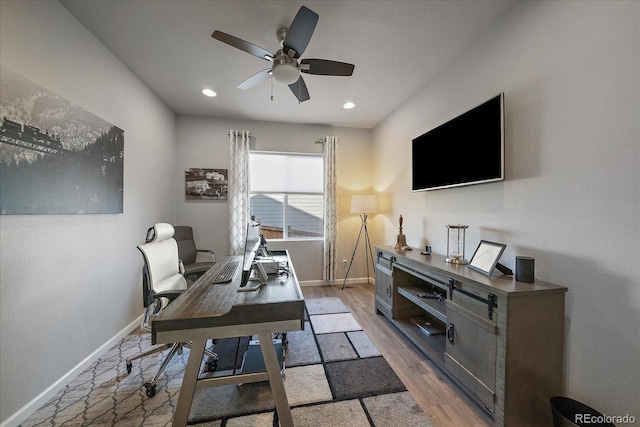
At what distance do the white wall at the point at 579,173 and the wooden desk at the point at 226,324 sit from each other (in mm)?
1616

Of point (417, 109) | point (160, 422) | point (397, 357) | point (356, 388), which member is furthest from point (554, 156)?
point (160, 422)

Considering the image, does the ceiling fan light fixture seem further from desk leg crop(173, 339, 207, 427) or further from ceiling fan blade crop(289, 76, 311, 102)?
desk leg crop(173, 339, 207, 427)

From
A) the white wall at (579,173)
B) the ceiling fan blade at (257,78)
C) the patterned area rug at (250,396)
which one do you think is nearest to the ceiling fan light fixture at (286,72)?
the ceiling fan blade at (257,78)

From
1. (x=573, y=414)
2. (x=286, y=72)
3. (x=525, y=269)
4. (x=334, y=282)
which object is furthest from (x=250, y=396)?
(x=334, y=282)

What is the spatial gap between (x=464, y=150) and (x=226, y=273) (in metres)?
2.34

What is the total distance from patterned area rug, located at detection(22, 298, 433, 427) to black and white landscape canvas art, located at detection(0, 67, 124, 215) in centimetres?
131

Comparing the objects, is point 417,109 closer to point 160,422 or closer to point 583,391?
point 583,391

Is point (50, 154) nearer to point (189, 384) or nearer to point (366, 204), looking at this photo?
point (189, 384)

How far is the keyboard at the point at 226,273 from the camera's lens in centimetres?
171

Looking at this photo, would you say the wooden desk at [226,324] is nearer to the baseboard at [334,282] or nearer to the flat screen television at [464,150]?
the flat screen television at [464,150]

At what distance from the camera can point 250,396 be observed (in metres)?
1.64

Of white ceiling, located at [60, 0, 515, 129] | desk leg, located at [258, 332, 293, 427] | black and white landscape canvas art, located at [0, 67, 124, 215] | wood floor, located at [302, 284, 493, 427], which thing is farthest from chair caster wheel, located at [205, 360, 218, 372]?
white ceiling, located at [60, 0, 515, 129]

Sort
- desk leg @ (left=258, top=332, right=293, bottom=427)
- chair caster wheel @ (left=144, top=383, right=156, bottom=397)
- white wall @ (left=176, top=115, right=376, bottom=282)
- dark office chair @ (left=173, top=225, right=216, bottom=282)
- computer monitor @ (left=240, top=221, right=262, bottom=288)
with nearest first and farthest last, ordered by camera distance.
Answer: desk leg @ (left=258, top=332, right=293, bottom=427) < computer monitor @ (left=240, top=221, right=262, bottom=288) < chair caster wheel @ (left=144, top=383, right=156, bottom=397) < dark office chair @ (left=173, top=225, right=216, bottom=282) < white wall @ (left=176, top=115, right=376, bottom=282)

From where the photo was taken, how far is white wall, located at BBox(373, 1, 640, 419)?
3.89 ft
